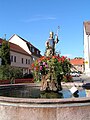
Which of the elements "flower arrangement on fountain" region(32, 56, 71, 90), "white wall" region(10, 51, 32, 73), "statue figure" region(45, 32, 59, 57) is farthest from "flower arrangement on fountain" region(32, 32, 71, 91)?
"white wall" region(10, 51, 32, 73)

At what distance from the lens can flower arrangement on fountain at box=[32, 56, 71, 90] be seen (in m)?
8.64

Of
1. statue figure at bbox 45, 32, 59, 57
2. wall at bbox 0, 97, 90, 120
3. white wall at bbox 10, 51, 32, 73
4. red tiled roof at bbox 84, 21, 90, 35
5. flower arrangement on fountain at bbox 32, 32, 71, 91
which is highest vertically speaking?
red tiled roof at bbox 84, 21, 90, 35

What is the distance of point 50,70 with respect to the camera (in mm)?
8742

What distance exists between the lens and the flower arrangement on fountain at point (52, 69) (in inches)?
340

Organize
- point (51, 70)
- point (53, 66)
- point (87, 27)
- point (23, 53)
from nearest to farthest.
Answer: point (53, 66) < point (51, 70) < point (23, 53) < point (87, 27)

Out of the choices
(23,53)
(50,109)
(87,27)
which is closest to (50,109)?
(50,109)

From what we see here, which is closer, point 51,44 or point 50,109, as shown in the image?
point 50,109

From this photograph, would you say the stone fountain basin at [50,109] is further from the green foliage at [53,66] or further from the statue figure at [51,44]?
the statue figure at [51,44]

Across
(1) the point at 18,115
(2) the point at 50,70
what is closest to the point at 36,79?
(2) the point at 50,70

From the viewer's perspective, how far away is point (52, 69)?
343 inches

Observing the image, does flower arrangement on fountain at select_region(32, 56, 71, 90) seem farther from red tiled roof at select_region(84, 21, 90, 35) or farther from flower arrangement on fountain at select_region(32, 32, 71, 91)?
red tiled roof at select_region(84, 21, 90, 35)

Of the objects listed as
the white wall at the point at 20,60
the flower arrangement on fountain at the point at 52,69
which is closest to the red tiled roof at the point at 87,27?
the white wall at the point at 20,60

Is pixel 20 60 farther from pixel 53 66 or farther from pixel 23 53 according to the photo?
pixel 53 66

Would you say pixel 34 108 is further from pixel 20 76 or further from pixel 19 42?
pixel 19 42
